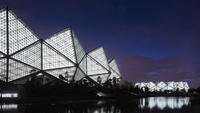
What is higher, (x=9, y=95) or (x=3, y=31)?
(x=3, y=31)

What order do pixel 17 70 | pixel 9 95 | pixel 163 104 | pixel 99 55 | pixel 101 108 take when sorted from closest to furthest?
1. pixel 101 108
2. pixel 163 104
3. pixel 9 95
4. pixel 17 70
5. pixel 99 55

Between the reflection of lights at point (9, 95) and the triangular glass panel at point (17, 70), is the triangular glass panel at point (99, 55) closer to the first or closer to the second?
the triangular glass panel at point (17, 70)

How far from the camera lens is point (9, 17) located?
47.9m

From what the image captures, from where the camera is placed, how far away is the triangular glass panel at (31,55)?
5443cm

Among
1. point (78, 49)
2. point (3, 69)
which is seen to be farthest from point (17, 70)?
point (78, 49)

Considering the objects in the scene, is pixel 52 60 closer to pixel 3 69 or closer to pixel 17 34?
pixel 3 69

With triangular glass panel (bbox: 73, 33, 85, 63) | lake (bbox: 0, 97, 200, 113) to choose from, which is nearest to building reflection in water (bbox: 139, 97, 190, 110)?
lake (bbox: 0, 97, 200, 113)

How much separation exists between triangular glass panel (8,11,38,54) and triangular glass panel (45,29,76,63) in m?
6.32

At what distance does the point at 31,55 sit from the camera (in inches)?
2270

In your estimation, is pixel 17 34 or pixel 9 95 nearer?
pixel 9 95

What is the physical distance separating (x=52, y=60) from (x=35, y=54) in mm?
5567

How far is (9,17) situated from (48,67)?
63.1ft

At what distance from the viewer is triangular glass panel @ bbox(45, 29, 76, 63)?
2401 inches

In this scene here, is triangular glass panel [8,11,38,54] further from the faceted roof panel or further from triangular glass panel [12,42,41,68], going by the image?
the faceted roof panel
